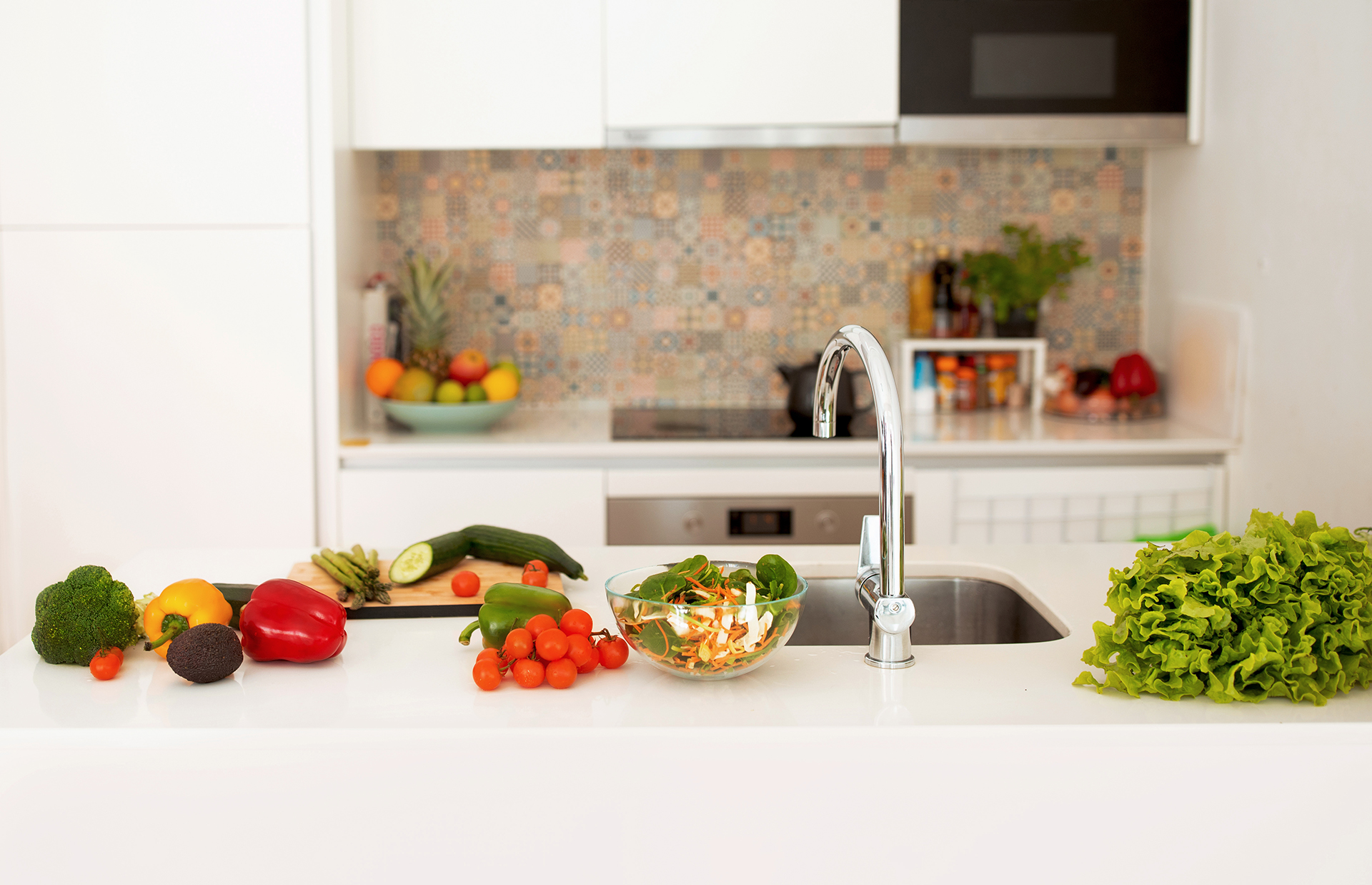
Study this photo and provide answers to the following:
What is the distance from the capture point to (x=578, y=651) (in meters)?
1.33

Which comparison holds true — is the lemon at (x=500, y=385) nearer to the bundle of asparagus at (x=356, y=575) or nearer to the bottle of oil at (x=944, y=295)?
the bottle of oil at (x=944, y=295)

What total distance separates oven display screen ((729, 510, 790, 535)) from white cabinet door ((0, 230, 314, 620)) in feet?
3.20

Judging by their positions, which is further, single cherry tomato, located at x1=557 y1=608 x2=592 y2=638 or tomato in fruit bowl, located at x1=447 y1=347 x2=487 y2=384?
tomato in fruit bowl, located at x1=447 y1=347 x2=487 y2=384

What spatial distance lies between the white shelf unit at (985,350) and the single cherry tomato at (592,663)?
1953mm

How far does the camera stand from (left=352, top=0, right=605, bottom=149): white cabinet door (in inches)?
114

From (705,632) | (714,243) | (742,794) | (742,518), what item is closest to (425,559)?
(705,632)

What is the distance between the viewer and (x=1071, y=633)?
1532mm

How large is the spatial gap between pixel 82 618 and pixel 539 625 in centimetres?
51

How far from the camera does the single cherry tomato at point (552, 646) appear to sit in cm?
132

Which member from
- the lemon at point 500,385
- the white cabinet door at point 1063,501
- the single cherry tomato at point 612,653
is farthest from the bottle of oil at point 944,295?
the single cherry tomato at point 612,653

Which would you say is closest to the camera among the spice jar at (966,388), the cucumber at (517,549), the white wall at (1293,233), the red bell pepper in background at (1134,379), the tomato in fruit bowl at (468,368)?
the cucumber at (517,549)

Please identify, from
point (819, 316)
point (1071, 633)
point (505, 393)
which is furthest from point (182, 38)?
point (1071, 633)

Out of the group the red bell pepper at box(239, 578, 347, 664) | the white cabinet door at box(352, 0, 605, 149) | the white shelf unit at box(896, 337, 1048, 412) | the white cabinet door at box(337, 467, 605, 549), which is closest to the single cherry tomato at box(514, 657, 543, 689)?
the red bell pepper at box(239, 578, 347, 664)

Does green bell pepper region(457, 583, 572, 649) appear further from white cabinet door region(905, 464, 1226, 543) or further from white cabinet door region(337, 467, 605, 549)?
→ white cabinet door region(905, 464, 1226, 543)
